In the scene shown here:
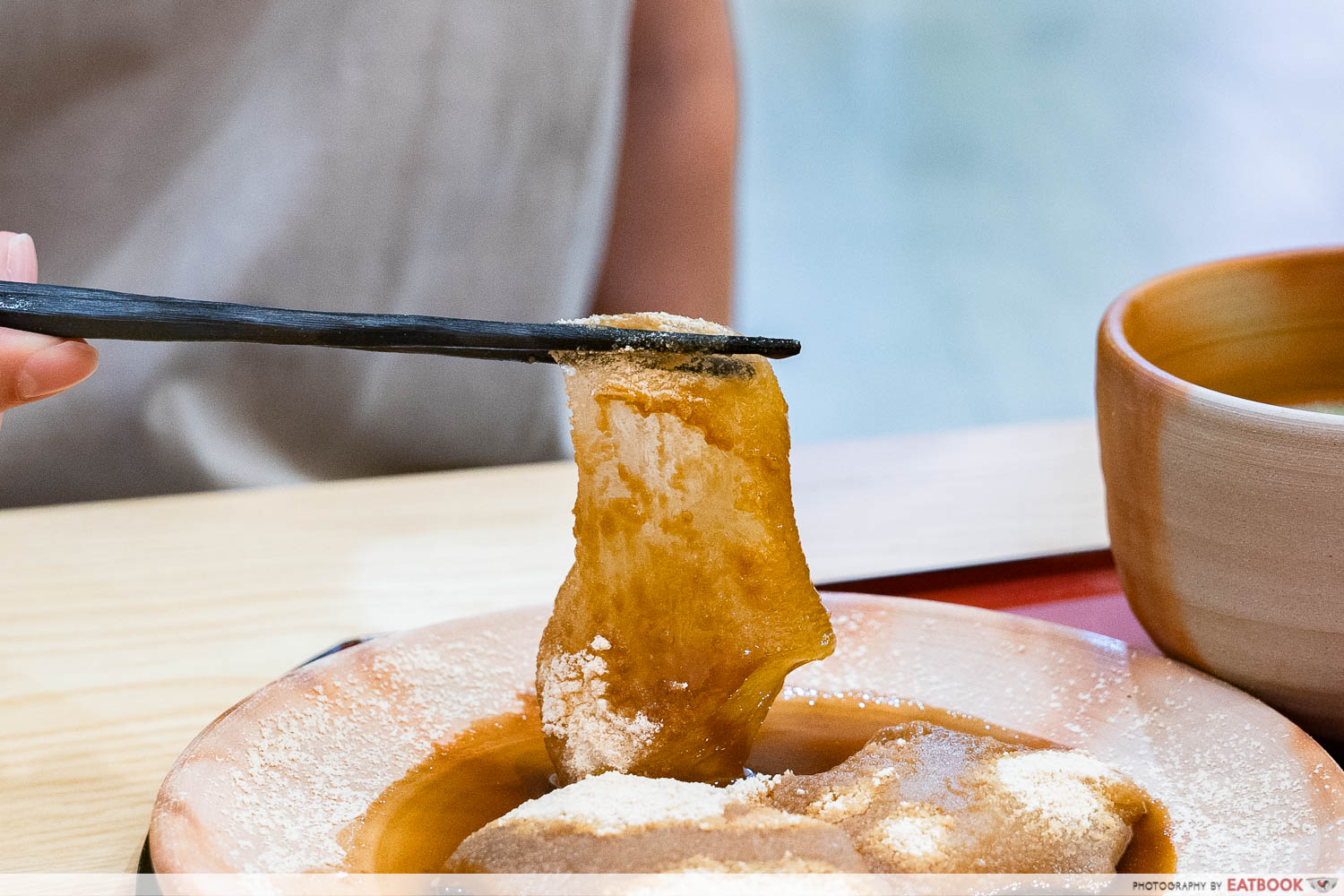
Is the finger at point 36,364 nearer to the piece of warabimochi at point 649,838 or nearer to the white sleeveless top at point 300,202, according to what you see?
the piece of warabimochi at point 649,838

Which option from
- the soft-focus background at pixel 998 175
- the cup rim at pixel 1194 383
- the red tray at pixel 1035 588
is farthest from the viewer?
the soft-focus background at pixel 998 175

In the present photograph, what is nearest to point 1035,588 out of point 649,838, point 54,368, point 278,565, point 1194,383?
point 1194,383

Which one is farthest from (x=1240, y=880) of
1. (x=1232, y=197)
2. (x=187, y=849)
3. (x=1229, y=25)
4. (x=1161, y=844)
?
(x=1229, y=25)

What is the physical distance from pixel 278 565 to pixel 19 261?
0.38 metres

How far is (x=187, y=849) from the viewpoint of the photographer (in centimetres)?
63

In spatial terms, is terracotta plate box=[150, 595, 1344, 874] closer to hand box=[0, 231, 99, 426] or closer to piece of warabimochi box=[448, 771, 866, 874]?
piece of warabimochi box=[448, 771, 866, 874]

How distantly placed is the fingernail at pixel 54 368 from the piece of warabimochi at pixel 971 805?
447mm

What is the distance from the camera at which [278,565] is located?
3.76 feet

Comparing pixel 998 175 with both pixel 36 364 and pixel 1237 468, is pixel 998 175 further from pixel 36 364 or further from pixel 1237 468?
pixel 36 364

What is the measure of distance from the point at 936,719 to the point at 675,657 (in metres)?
0.19

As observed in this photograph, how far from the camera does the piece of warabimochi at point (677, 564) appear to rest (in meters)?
0.74

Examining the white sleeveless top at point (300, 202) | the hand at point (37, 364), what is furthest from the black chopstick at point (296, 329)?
the white sleeveless top at point (300, 202)

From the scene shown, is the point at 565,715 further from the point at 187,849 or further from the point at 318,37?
the point at 318,37

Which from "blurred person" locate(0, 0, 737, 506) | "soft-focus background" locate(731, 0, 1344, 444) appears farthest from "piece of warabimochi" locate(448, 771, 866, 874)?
"soft-focus background" locate(731, 0, 1344, 444)
